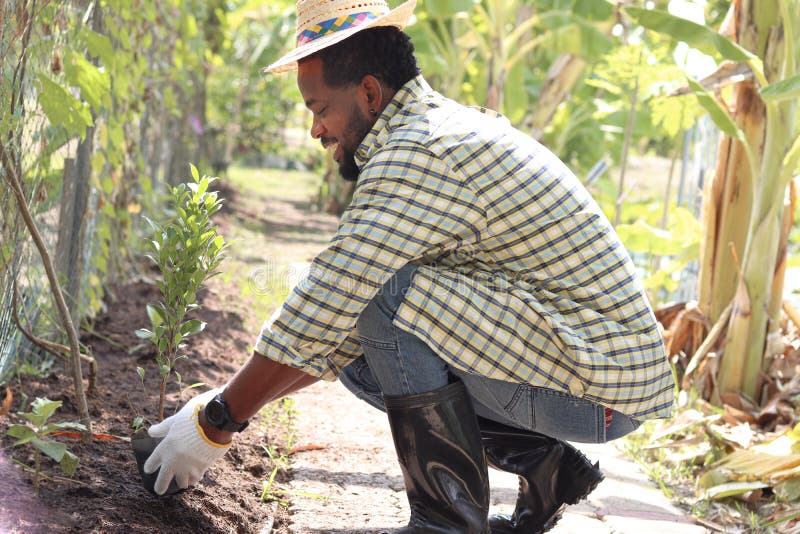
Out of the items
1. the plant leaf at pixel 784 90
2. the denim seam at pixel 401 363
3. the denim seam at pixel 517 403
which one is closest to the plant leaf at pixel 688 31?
the plant leaf at pixel 784 90

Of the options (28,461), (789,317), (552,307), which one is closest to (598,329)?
(552,307)

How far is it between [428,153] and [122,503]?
42.7 inches

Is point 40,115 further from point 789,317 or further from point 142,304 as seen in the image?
point 789,317

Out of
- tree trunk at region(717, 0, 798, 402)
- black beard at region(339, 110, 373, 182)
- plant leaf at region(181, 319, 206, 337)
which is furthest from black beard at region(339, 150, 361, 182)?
tree trunk at region(717, 0, 798, 402)

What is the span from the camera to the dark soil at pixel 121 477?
2.09 m

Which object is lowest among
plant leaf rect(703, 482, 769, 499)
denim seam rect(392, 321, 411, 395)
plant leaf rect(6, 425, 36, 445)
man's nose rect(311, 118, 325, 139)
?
plant leaf rect(703, 482, 769, 499)

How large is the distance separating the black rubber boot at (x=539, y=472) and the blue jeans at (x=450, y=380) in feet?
0.19

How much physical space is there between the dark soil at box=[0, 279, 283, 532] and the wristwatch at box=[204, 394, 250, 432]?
→ 0.26 metres

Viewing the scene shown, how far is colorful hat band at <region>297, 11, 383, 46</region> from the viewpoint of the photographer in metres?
2.36

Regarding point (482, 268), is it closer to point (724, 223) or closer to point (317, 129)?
point (317, 129)


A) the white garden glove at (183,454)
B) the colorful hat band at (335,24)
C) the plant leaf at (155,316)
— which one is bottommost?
the white garden glove at (183,454)

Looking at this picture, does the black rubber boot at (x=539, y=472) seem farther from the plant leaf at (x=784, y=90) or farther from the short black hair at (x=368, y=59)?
the plant leaf at (x=784, y=90)

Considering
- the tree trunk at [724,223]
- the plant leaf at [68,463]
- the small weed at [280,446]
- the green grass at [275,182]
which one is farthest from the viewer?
the green grass at [275,182]

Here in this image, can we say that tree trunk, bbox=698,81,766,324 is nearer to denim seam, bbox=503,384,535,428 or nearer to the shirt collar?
denim seam, bbox=503,384,535,428
